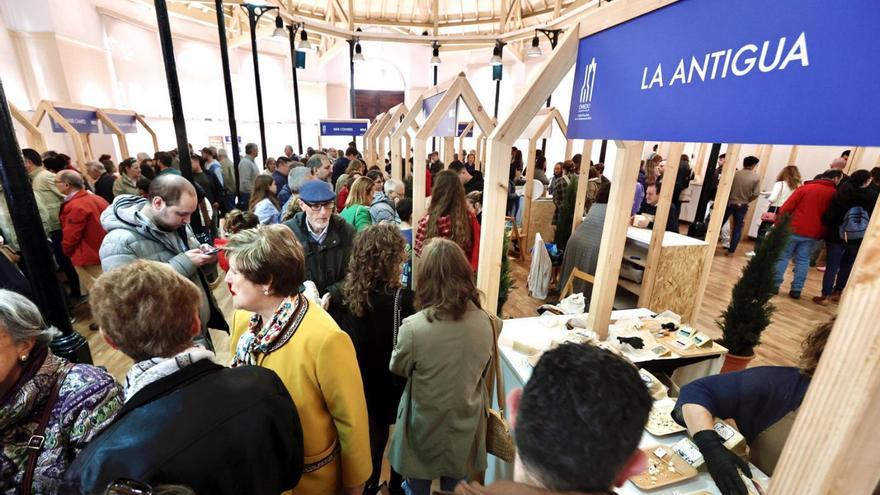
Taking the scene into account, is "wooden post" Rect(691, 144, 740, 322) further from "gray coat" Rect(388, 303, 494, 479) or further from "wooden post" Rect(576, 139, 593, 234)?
"gray coat" Rect(388, 303, 494, 479)

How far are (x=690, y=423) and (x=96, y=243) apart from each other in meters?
5.25

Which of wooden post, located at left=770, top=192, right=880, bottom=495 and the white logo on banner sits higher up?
the white logo on banner

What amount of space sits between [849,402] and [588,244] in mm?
3699

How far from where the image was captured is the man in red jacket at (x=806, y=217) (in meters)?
5.14

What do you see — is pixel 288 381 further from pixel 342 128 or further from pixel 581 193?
pixel 342 128

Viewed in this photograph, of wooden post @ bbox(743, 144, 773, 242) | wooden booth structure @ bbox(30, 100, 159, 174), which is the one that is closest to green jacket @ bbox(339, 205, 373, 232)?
wooden booth structure @ bbox(30, 100, 159, 174)

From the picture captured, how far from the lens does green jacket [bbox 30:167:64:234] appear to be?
14.5 feet

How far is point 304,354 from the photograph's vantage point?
1392 mm

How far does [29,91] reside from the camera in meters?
8.84

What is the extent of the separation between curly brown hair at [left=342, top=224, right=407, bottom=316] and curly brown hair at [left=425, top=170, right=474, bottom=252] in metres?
1.39

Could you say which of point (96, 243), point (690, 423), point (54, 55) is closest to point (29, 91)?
point (54, 55)

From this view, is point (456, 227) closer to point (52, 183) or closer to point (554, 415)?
point (554, 415)

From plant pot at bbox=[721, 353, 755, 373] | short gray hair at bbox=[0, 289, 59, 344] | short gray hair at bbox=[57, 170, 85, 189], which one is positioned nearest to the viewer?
short gray hair at bbox=[0, 289, 59, 344]

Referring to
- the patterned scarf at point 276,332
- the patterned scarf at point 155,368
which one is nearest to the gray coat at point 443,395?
the patterned scarf at point 276,332
